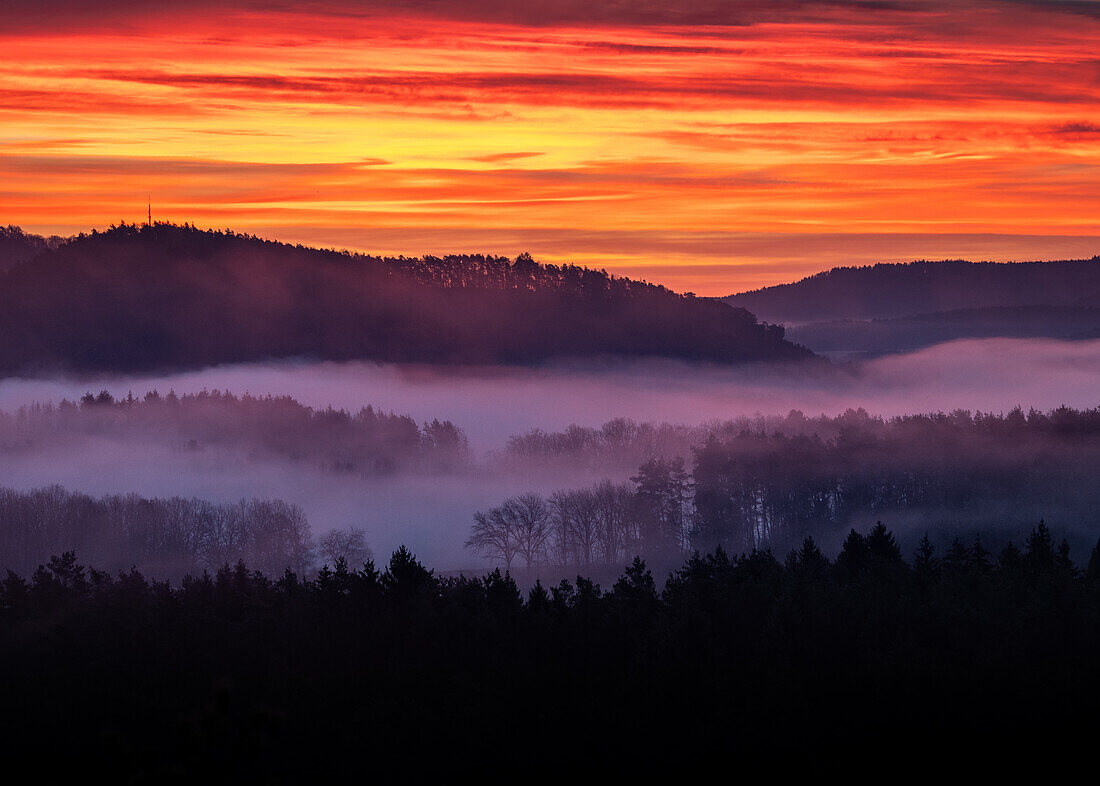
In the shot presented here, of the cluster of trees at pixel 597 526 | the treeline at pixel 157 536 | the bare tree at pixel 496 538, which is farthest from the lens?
the treeline at pixel 157 536

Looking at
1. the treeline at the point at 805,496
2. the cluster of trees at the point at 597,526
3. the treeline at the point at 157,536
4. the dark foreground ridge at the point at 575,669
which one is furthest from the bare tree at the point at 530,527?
the dark foreground ridge at the point at 575,669

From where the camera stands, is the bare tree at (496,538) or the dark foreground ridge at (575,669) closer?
the dark foreground ridge at (575,669)

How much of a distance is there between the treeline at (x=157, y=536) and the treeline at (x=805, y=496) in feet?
81.5

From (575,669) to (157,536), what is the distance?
5062 inches

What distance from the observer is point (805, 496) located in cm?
16912

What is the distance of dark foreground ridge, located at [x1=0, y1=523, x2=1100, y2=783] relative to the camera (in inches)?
2424

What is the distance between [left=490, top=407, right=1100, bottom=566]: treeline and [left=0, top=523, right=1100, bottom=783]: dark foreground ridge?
249 feet

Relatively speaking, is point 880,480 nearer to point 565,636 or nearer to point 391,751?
point 565,636

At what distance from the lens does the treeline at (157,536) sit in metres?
179

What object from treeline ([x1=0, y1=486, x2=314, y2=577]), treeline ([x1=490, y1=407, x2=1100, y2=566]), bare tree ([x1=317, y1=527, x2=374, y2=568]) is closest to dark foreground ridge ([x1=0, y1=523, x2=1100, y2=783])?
treeline ([x1=490, y1=407, x2=1100, y2=566])

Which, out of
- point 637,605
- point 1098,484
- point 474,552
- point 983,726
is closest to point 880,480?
point 1098,484

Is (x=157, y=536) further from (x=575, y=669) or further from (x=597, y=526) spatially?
(x=575, y=669)

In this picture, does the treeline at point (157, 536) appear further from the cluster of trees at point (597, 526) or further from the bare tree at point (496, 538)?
the cluster of trees at point (597, 526)

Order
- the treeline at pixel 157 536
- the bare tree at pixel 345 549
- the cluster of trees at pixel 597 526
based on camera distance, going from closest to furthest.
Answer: the cluster of trees at pixel 597 526
the bare tree at pixel 345 549
the treeline at pixel 157 536
